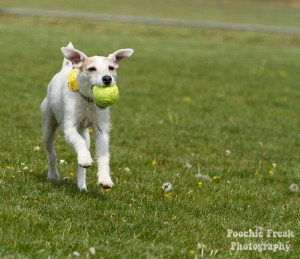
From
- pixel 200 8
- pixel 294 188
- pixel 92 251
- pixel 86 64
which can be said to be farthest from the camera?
pixel 200 8

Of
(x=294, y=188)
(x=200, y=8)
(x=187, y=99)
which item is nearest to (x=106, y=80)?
(x=294, y=188)

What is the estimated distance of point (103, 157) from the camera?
24.0 ft

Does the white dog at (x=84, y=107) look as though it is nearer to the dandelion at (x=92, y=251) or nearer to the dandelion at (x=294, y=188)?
the dandelion at (x=92, y=251)

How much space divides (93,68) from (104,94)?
0.41 meters

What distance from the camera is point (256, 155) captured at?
10688 millimetres

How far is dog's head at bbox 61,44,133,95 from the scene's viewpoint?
6.92 m

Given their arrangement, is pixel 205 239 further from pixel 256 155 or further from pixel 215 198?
pixel 256 155

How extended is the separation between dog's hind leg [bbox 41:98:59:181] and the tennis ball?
125cm

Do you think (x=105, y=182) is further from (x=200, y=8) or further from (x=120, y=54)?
(x=200, y=8)

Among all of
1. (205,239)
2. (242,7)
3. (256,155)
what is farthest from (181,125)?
(242,7)

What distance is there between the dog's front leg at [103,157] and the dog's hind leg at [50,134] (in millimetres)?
863

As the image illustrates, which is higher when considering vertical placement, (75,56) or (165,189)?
(75,56)

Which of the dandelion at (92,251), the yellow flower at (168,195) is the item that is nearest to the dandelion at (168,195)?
the yellow flower at (168,195)

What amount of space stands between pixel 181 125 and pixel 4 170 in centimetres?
556
